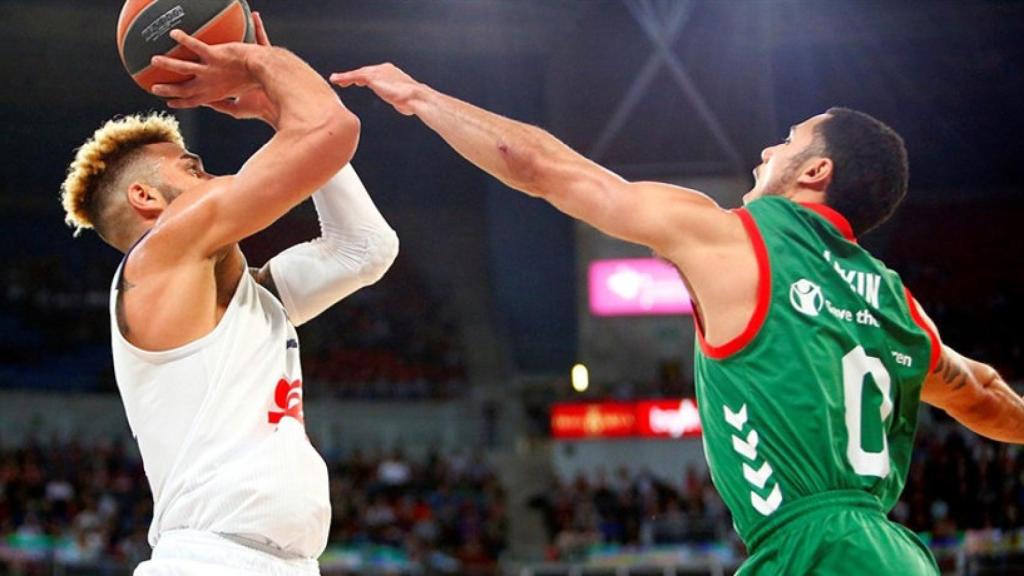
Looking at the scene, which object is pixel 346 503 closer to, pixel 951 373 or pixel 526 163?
pixel 951 373

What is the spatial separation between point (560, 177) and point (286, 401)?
3.12 ft

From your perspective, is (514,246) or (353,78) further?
(514,246)

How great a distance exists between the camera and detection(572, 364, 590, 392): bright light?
69.1ft

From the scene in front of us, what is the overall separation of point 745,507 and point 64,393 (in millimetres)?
17578

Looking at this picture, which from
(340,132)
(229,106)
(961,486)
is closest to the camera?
(340,132)

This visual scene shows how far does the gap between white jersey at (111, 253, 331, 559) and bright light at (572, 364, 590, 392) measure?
17771 mm

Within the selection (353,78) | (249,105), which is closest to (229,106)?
(249,105)

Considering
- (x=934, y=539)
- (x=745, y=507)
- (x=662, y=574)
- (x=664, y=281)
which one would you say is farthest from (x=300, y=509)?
(x=664, y=281)

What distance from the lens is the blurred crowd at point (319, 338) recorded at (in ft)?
64.2

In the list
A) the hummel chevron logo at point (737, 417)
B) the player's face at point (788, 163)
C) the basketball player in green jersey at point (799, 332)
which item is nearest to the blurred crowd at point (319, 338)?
the player's face at point (788, 163)

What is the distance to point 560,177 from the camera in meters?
3.16

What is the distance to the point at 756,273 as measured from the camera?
295 centimetres

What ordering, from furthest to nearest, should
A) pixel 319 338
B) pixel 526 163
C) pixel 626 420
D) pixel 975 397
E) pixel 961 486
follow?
pixel 319 338
pixel 626 420
pixel 961 486
pixel 975 397
pixel 526 163

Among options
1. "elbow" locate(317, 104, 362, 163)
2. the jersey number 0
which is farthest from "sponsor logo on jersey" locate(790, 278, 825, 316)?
"elbow" locate(317, 104, 362, 163)
